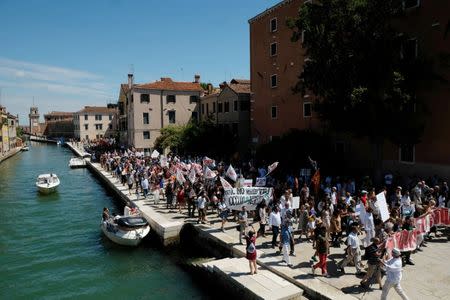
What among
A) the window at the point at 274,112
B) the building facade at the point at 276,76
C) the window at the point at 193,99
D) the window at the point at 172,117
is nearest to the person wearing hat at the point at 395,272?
the building facade at the point at 276,76

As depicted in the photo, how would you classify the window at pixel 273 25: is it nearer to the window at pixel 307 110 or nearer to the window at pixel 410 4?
the window at pixel 307 110

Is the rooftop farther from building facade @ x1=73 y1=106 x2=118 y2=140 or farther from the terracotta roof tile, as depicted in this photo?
building facade @ x1=73 y1=106 x2=118 y2=140

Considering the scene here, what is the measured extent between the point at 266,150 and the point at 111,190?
14.8 m

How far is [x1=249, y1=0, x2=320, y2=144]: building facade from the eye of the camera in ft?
100

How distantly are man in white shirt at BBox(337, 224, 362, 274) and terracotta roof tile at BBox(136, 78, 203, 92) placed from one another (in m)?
44.8

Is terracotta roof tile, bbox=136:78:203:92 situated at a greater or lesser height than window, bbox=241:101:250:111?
greater

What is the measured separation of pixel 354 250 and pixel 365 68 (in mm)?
11595

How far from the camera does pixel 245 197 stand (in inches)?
627

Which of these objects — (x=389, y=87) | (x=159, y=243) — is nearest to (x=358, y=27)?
(x=389, y=87)

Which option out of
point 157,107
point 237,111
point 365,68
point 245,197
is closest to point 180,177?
point 245,197

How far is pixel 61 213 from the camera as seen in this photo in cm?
2567

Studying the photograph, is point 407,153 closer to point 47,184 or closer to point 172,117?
point 47,184

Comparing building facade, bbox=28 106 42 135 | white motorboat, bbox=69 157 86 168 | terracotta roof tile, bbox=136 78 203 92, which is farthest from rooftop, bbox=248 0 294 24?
building facade, bbox=28 106 42 135

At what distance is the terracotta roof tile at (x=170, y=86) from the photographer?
5241 centimetres
